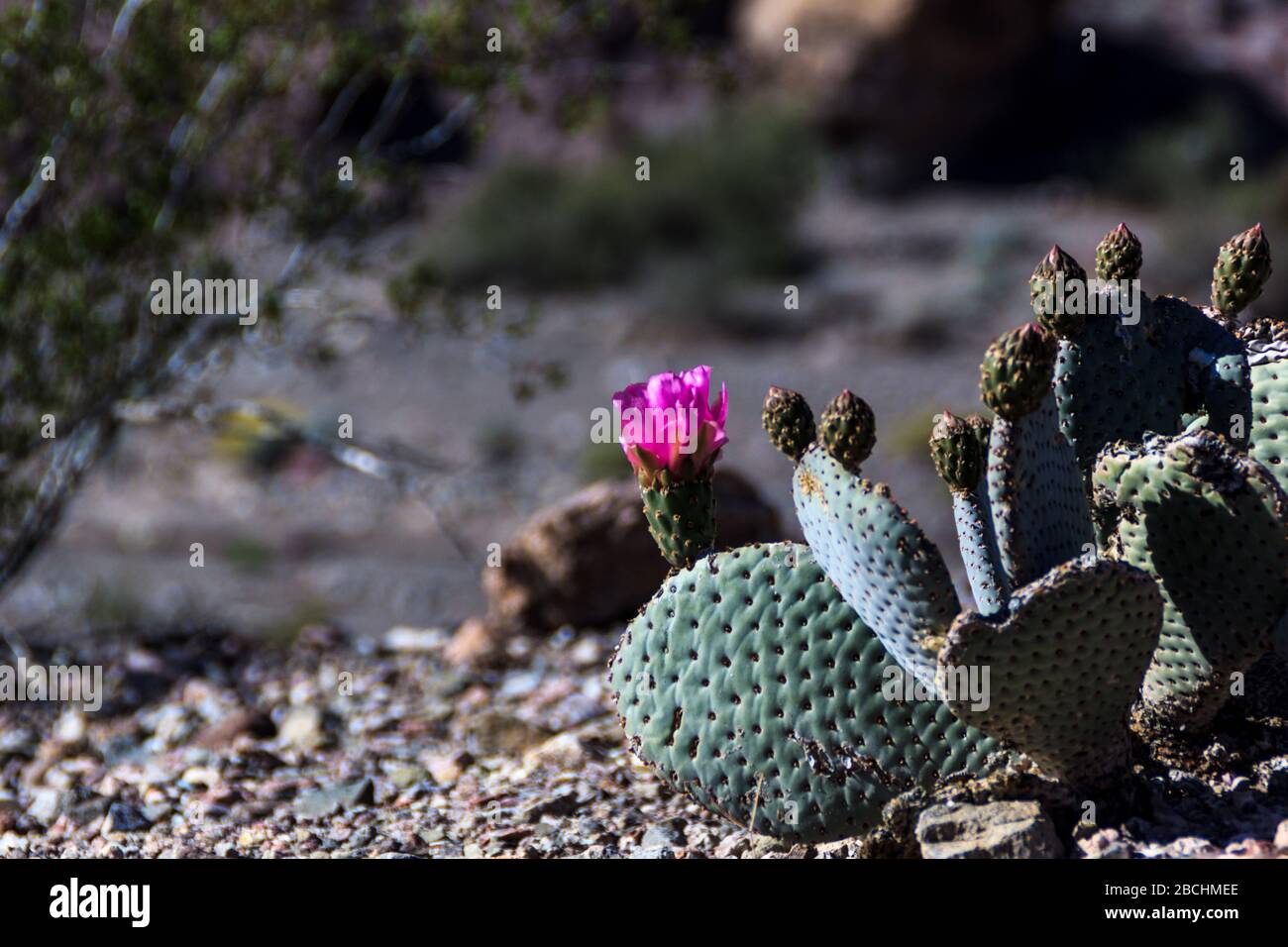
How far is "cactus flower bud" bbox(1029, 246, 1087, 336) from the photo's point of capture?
2980 millimetres

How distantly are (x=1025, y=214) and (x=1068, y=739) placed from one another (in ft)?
54.9

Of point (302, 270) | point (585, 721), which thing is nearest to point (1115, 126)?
point (302, 270)

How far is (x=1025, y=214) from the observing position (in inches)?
737

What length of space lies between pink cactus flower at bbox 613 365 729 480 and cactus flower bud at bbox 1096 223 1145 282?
2.74ft

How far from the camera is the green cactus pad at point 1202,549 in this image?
9.37ft

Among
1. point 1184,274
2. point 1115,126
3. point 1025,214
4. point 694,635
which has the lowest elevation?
point 694,635

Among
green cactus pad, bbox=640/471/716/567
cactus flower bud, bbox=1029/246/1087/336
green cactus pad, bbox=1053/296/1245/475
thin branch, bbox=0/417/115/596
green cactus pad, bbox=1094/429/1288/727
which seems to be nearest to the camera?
green cactus pad, bbox=1094/429/1288/727

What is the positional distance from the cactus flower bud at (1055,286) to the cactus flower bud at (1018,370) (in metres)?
0.34

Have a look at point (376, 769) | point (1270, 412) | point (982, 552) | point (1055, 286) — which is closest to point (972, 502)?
point (982, 552)

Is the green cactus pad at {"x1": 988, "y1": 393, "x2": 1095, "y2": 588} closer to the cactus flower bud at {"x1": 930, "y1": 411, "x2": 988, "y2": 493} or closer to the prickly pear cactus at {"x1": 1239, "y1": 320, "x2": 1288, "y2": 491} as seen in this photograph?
the cactus flower bud at {"x1": 930, "y1": 411, "x2": 988, "y2": 493}

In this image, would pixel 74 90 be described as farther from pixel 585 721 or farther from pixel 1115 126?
pixel 1115 126

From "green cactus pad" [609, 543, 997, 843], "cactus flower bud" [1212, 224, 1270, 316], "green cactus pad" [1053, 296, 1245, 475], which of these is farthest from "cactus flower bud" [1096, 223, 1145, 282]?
"green cactus pad" [609, 543, 997, 843]
